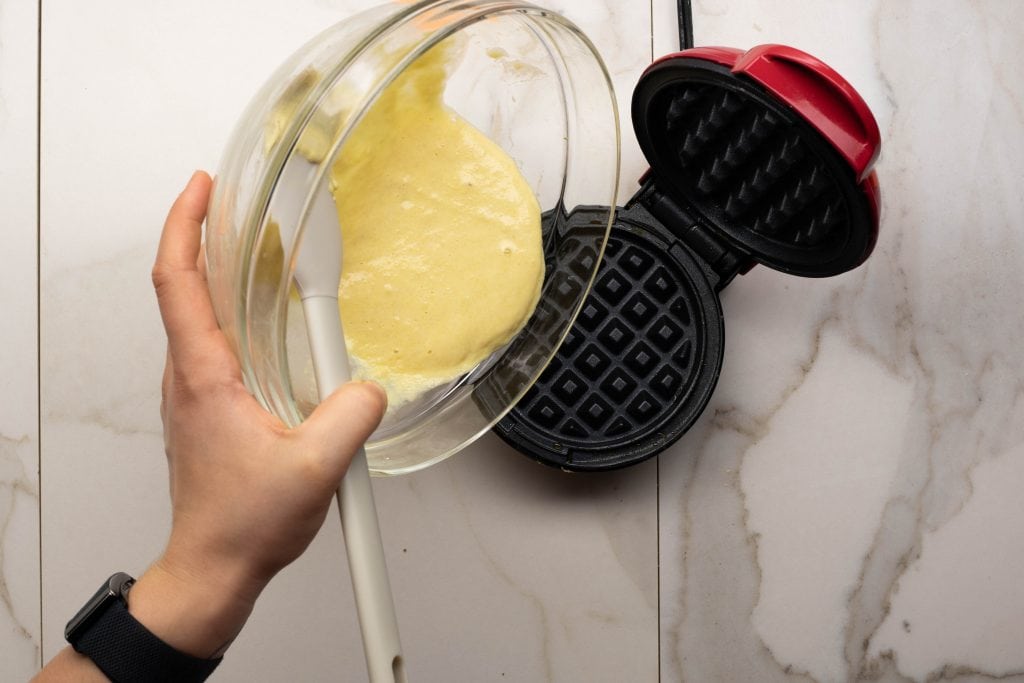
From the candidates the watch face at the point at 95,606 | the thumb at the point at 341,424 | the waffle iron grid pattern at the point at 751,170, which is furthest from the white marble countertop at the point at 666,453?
the thumb at the point at 341,424

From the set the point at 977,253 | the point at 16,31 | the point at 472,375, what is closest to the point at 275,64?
the point at 16,31

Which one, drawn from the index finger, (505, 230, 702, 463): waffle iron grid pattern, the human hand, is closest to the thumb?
the human hand

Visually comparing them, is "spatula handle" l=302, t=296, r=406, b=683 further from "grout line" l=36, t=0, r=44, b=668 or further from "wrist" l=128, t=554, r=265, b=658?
"grout line" l=36, t=0, r=44, b=668

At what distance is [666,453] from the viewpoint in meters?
1.00

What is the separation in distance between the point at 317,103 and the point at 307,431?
0.72 feet

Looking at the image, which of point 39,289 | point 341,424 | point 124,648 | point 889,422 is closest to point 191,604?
point 124,648

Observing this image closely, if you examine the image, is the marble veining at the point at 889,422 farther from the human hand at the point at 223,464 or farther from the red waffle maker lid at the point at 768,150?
the human hand at the point at 223,464

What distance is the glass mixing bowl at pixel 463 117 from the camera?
0.59 meters

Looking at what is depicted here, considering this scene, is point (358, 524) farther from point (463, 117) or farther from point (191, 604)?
point (463, 117)

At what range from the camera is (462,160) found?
0.76m

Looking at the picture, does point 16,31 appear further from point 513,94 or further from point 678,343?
point 678,343

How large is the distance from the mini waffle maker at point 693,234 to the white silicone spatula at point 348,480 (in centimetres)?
28

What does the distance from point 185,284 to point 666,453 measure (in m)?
0.55

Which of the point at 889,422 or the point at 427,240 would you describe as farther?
the point at 889,422
